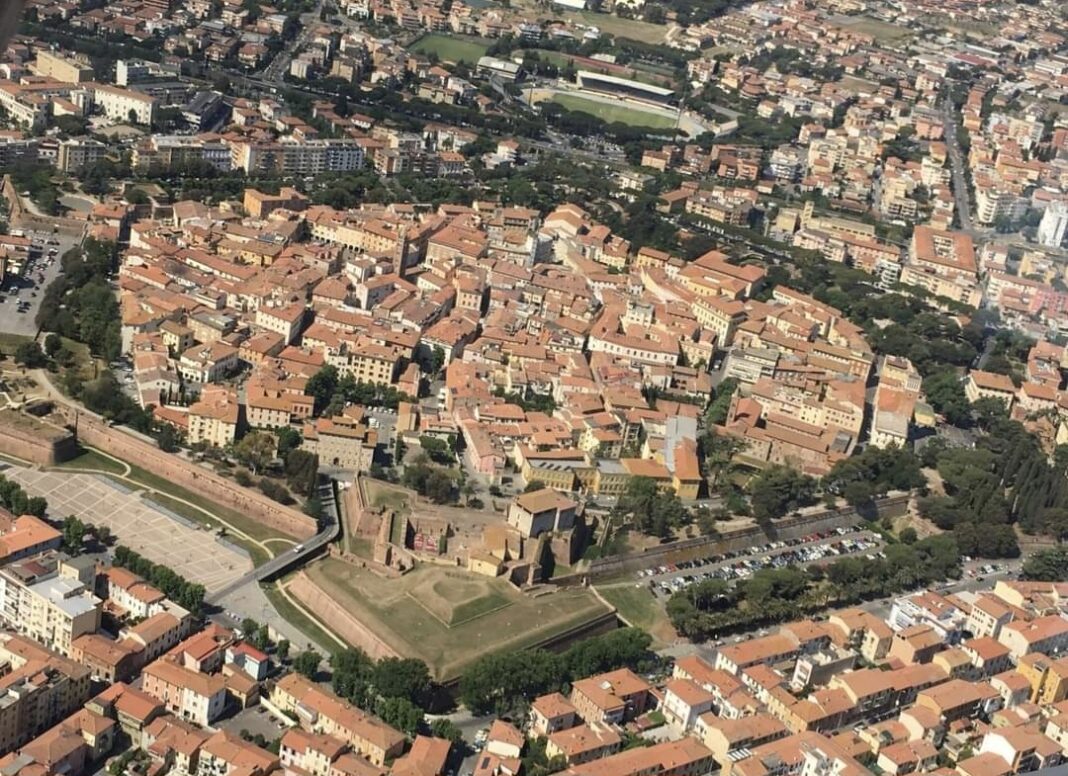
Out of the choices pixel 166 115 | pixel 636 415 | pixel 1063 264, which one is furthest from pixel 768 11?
pixel 636 415

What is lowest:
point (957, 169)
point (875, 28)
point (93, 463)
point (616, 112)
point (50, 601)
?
point (93, 463)

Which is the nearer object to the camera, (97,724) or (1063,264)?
(97,724)

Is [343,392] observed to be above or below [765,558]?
above

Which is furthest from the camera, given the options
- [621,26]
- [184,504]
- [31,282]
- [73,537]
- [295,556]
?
[621,26]

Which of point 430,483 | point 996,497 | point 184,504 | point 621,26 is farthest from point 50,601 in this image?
point 621,26

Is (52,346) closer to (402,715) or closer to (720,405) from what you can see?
(402,715)

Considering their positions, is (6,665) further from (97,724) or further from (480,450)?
(480,450)

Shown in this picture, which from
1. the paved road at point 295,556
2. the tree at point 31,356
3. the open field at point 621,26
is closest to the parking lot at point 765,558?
the paved road at point 295,556
